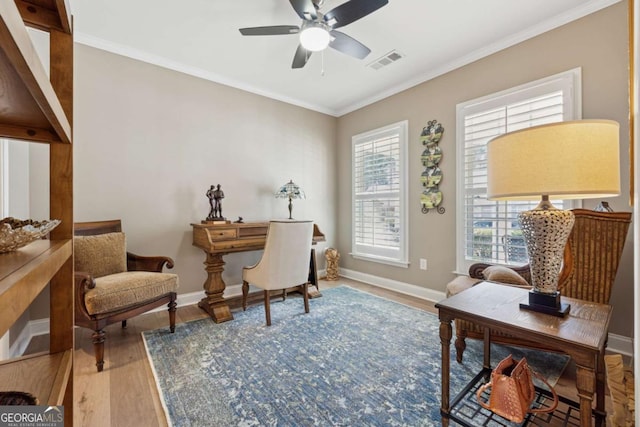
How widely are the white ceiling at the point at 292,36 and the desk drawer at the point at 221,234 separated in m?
1.80

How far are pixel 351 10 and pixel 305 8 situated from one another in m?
0.32

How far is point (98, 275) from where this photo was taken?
2246 millimetres

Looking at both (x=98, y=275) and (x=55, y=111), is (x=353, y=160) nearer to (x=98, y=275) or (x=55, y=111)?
(x=98, y=275)

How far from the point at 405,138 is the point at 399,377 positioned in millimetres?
2695

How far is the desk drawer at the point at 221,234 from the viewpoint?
2742mm

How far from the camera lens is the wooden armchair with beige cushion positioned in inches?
68.9

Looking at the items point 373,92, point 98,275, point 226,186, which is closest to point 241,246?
point 226,186

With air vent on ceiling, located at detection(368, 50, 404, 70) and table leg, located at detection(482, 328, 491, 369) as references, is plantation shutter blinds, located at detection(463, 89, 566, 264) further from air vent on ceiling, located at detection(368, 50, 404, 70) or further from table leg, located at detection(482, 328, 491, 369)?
table leg, located at detection(482, 328, 491, 369)

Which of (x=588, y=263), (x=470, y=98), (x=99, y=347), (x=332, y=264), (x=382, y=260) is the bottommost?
(x=99, y=347)

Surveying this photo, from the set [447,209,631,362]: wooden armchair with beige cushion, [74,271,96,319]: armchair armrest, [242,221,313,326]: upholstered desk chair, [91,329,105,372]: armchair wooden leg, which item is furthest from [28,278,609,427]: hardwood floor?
[242,221,313,326]: upholstered desk chair

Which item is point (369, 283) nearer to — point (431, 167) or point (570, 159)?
point (431, 167)

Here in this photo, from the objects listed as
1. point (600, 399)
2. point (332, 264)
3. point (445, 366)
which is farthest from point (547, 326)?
point (332, 264)

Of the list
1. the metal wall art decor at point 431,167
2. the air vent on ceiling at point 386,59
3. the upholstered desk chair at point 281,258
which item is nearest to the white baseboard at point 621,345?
the metal wall art decor at point 431,167

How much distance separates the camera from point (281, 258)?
2586 millimetres
